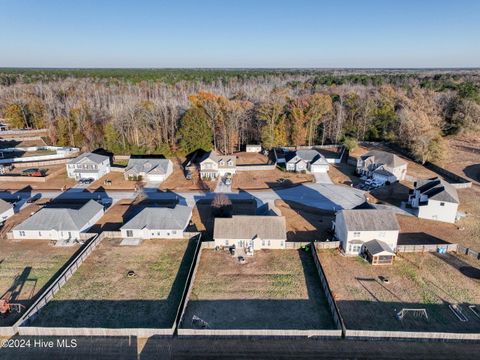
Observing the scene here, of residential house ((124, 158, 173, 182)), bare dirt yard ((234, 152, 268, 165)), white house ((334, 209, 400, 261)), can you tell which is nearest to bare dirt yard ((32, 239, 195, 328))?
white house ((334, 209, 400, 261))

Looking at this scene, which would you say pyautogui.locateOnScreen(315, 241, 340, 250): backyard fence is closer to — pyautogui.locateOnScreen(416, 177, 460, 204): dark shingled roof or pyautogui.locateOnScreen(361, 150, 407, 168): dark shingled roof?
pyautogui.locateOnScreen(416, 177, 460, 204): dark shingled roof

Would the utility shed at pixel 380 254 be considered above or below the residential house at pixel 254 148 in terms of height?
below

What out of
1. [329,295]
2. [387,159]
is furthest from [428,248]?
[387,159]

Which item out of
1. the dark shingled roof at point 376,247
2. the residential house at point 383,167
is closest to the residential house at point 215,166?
the residential house at point 383,167

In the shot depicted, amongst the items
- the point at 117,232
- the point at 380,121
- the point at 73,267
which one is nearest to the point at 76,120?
the point at 117,232

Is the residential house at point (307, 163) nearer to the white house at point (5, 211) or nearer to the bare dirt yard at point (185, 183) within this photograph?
the bare dirt yard at point (185, 183)

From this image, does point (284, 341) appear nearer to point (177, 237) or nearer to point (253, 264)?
point (253, 264)
